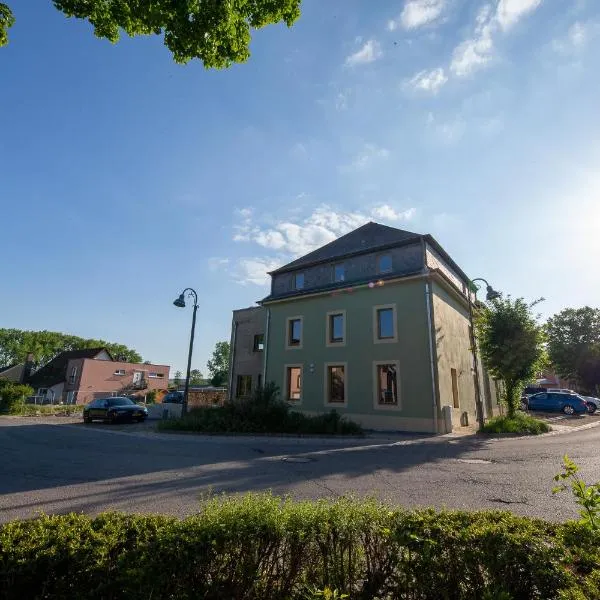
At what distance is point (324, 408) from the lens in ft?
63.8

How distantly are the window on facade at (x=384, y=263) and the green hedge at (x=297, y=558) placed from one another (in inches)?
687

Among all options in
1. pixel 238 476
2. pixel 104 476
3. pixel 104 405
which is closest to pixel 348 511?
pixel 238 476

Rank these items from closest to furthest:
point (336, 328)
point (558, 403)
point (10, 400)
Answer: point (336, 328) < point (558, 403) < point (10, 400)

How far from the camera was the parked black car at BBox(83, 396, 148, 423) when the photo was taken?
71.8ft

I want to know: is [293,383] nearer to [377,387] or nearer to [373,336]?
[377,387]

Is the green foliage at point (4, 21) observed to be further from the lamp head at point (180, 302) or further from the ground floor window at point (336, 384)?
the ground floor window at point (336, 384)

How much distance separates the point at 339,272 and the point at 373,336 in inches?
191

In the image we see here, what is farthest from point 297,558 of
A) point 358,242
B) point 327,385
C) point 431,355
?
point 358,242

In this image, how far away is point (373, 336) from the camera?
1878 centimetres

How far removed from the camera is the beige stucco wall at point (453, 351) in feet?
56.9

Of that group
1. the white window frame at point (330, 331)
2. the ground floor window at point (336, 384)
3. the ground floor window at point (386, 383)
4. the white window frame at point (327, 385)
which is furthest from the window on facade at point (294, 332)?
the ground floor window at point (386, 383)

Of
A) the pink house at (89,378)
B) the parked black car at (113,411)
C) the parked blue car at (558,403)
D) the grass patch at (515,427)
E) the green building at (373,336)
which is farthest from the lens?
the pink house at (89,378)

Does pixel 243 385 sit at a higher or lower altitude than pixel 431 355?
lower

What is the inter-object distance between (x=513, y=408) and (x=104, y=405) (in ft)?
77.2
